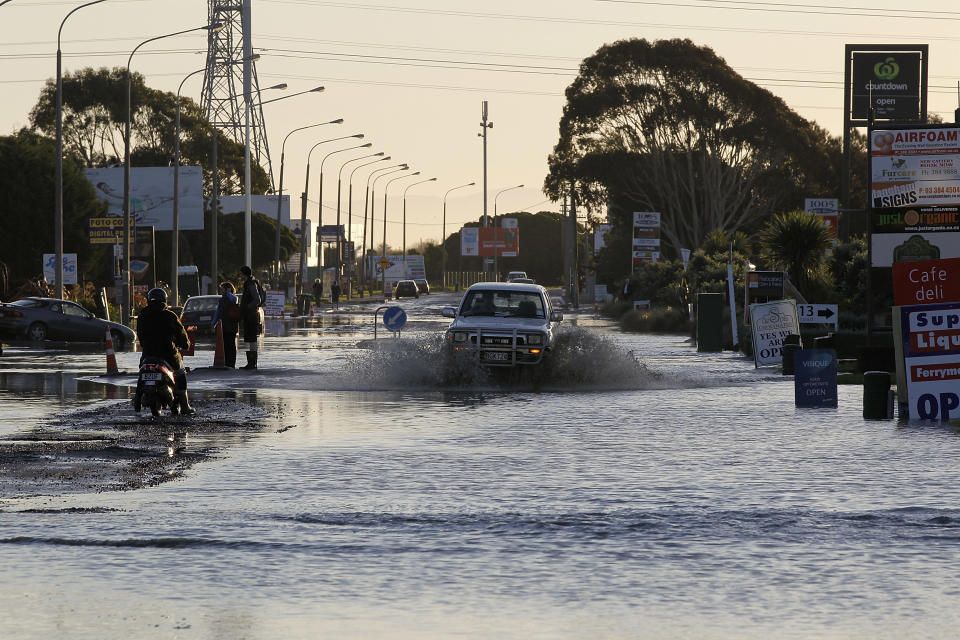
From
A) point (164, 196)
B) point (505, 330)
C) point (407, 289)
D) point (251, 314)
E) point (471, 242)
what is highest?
point (471, 242)

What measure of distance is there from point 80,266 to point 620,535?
6143 centimetres

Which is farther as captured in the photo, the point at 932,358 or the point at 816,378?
the point at 816,378

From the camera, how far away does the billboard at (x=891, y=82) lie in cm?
5931

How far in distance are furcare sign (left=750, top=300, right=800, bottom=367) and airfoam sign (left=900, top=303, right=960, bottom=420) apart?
983 centimetres

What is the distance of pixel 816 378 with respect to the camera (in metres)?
20.1

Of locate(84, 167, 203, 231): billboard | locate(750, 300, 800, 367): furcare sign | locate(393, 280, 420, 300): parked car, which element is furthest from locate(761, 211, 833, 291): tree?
locate(393, 280, 420, 300): parked car

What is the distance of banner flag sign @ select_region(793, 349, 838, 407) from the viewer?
1986 centimetres

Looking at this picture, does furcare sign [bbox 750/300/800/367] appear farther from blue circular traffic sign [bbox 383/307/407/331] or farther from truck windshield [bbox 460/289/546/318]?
blue circular traffic sign [bbox 383/307/407/331]

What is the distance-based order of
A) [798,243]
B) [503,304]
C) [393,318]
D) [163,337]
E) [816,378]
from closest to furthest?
1. [163,337]
2. [816,378]
3. [503,304]
4. [393,318]
5. [798,243]

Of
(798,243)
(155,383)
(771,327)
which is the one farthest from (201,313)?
(155,383)

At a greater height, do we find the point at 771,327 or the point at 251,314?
the point at 251,314

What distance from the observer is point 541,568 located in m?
8.55

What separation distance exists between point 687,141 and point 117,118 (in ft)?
143

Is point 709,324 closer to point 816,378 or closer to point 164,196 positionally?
point 816,378
